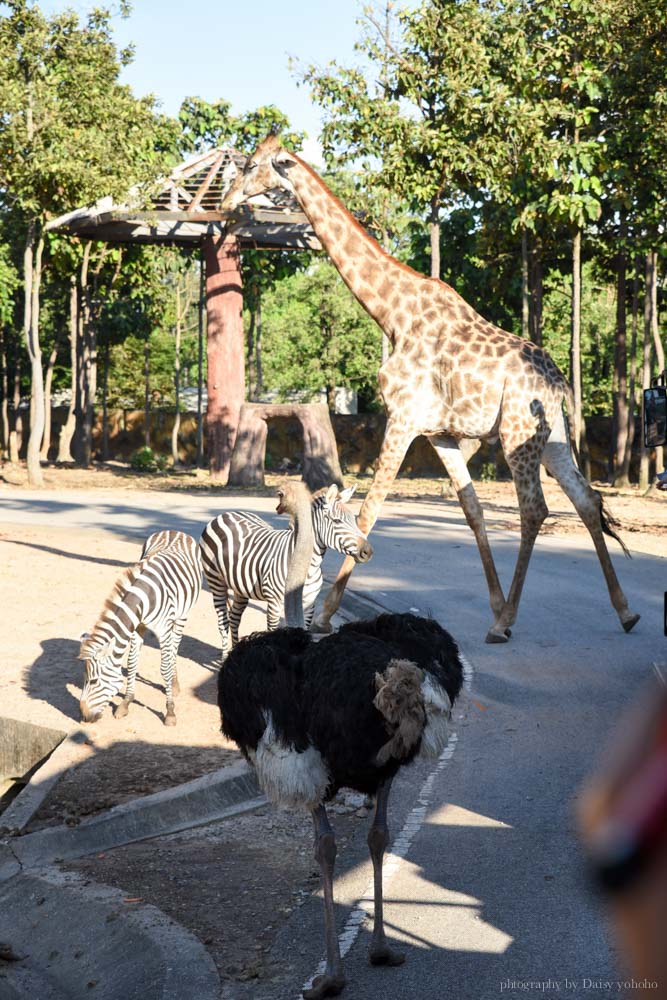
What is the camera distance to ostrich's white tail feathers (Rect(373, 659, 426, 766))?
12.8ft


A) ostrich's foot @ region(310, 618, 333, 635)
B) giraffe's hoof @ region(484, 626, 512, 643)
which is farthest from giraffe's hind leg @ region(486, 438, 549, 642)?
ostrich's foot @ region(310, 618, 333, 635)

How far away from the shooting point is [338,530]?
28.2 ft

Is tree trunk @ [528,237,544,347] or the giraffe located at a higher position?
tree trunk @ [528,237,544,347]

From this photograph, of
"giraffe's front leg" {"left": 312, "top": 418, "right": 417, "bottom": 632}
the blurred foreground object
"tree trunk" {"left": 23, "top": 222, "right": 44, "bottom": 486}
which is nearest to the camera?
the blurred foreground object

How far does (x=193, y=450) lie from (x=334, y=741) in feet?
143

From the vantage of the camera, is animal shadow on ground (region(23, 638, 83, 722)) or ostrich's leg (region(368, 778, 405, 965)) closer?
Result: ostrich's leg (region(368, 778, 405, 965))

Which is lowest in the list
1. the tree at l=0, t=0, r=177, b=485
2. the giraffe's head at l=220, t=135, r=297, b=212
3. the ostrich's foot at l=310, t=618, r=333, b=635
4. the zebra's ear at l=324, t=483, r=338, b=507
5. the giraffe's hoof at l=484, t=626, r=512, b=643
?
the giraffe's hoof at l=484, t=626, r=512, b=643

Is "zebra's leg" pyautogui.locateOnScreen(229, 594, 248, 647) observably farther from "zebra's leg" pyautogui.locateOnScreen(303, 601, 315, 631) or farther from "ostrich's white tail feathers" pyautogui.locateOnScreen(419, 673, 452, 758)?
"ostrich's white tail feathers" pyautogui.locateOnScreen(419, 673, 452, 758)

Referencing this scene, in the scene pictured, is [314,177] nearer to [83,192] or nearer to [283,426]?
[83,192]

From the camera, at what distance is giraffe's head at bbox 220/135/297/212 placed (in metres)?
10.8

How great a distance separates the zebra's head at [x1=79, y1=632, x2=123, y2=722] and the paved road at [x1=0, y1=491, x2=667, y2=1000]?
7.16 feet

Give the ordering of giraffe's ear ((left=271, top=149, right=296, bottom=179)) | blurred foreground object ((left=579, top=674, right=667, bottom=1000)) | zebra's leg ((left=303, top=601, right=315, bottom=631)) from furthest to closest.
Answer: giraffe's ear ((left=271, top=149, right=296, bottom=179)), zebra's leg ((left=303, top=601, right=315, bottom=631)), blurred foreground object ((left=579, top=674, right=667, bottom=1000))

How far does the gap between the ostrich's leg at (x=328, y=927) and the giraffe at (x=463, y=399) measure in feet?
17.8

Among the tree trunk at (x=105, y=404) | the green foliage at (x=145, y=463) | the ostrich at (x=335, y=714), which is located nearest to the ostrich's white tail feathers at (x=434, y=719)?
the ostrich at (x=335, y=714)
